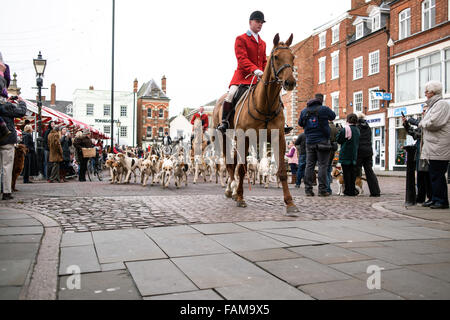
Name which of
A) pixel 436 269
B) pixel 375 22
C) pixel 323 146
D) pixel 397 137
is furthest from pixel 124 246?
pixel 375 22

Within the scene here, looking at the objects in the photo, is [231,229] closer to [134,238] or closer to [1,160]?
[134,238]

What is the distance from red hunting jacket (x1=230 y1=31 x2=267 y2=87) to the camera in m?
7.41

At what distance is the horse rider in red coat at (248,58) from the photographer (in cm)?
743

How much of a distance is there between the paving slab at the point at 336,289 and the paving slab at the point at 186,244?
Answer: 1146 millimetres

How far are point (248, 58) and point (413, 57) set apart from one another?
24.7 meters

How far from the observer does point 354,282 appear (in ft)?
9.06

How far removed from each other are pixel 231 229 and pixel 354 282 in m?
2.10

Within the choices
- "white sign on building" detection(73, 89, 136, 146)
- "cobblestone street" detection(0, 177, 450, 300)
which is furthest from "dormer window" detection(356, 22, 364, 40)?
"white sign on building" detection(73, 89, 136, 146)

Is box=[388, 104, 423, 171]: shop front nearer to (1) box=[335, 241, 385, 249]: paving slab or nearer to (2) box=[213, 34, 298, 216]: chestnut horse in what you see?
(2) box=[213, 34, 298, 216]: chestnut horse

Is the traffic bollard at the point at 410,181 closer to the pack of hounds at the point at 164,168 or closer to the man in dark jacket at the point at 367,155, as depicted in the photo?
the man in dark jacket at the point at 367,155

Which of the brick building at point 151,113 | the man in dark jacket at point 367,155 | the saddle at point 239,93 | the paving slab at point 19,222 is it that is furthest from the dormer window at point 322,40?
the brick building at point 151,113

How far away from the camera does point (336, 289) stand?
2.62 meters
